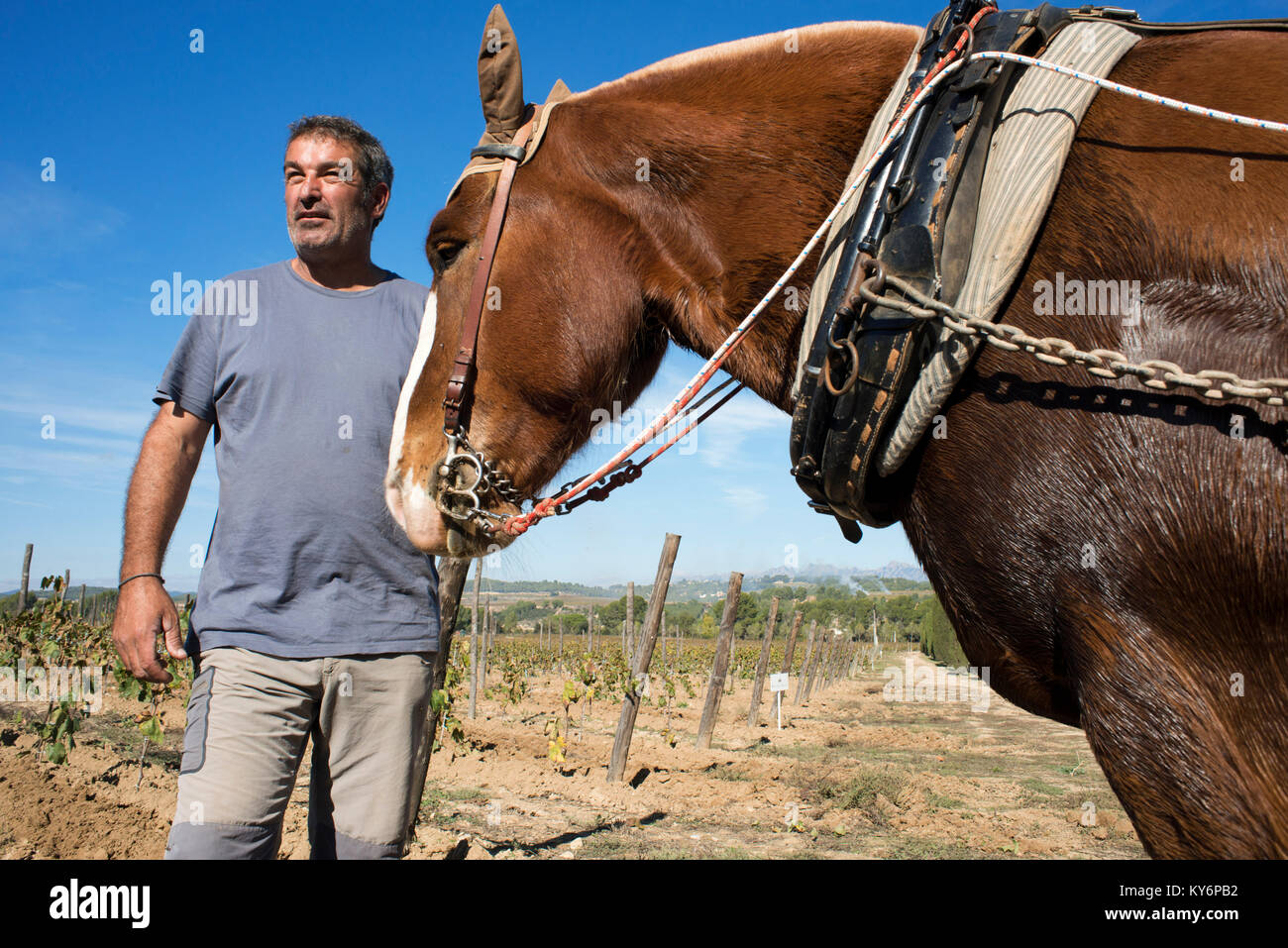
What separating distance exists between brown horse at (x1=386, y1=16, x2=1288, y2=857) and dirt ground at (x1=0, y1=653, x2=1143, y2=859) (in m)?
6.42

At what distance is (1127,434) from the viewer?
1122 millimetres

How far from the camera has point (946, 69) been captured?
135 centimetres

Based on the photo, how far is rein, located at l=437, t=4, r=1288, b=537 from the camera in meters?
1.15

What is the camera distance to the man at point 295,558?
246cm

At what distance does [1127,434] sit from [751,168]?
922mm

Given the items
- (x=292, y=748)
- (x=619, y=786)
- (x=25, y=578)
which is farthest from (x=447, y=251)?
(x=25, y=578)

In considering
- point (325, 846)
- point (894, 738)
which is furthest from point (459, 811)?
point (894, 738)

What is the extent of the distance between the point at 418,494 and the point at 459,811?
8662 mm

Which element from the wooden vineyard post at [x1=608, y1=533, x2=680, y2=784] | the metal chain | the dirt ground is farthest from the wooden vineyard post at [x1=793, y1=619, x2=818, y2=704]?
the metal chain

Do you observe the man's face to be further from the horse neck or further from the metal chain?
the metal chain

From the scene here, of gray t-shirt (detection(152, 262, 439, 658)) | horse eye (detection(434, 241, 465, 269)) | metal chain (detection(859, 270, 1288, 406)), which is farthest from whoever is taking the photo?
gray t-shirt (detection(152, 262, 439, 658))

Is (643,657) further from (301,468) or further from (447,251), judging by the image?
(447,251)

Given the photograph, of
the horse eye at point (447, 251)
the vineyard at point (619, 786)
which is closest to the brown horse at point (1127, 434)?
the horse eye at point (447, 251)

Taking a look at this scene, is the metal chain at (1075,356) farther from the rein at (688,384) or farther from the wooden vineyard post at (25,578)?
the wooden vineyard post at (25,578)
